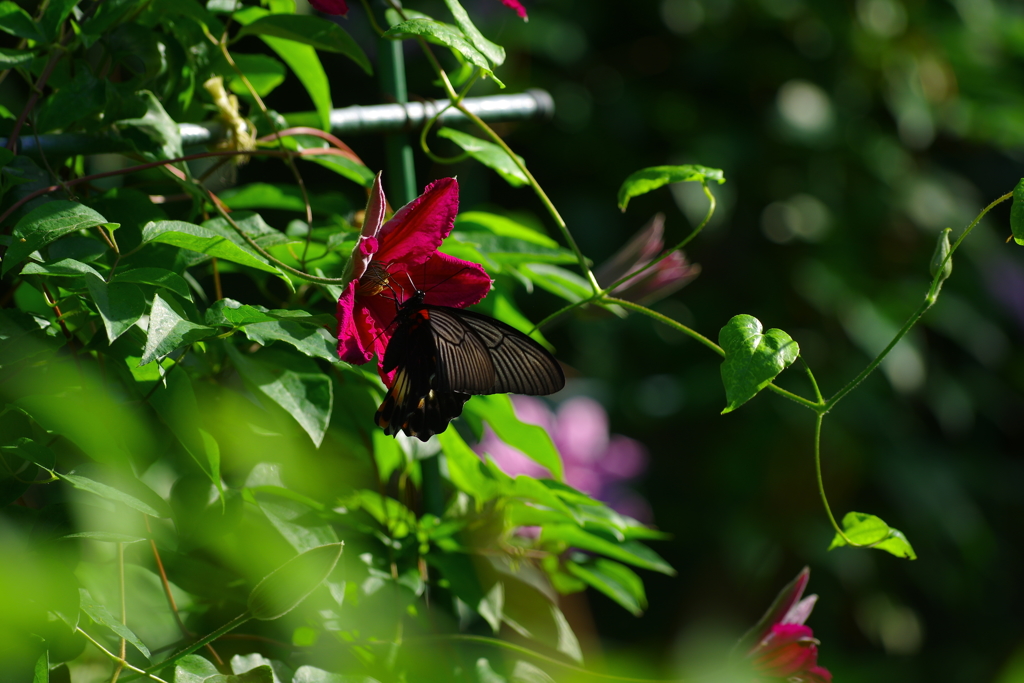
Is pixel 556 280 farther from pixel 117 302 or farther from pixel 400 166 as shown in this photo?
pixel 117 302

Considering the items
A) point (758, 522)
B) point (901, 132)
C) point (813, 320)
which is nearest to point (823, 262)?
point (813, 320)

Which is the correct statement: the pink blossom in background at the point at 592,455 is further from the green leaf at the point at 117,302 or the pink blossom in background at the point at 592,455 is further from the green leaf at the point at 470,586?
the green leaf at the point at 117,302

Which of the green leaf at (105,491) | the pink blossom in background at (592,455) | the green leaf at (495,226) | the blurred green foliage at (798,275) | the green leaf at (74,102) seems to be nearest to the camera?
the green leaf at (105,491)

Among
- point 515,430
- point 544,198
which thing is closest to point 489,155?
point 544,198

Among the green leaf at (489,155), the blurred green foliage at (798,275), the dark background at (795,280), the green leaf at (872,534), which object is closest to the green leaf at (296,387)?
the green leaf at (489,155)

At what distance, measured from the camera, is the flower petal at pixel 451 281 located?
365mm

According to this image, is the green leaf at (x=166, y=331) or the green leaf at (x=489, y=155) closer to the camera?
the green leaf at (x=166, y=331)

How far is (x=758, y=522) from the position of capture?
1.51m

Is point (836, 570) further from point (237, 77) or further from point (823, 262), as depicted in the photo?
point (237, 77)

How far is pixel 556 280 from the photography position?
52 centimetres

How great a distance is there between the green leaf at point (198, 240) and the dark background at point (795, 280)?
118cm

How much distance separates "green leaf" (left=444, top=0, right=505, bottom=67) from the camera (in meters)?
0.33

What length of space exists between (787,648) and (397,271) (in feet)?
0.90

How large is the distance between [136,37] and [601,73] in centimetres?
133
